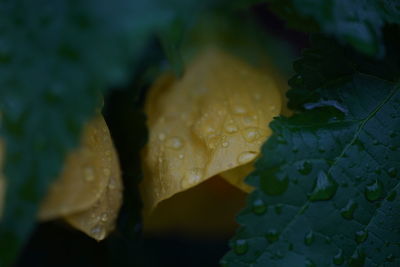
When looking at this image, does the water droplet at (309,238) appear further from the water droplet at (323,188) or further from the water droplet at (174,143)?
the water droplet at (174,143)

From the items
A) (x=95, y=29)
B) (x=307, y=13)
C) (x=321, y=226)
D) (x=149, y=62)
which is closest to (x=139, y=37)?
(x=95, y=29)

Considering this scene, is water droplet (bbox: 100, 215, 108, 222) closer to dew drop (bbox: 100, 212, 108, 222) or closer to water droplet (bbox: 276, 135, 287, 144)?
dew drop (bbox: 100, 212, 108, 222)

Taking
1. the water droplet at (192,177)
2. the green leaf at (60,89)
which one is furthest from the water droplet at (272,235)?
the green leaf at (60,89)

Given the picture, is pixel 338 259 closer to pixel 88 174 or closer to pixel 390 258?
pixel 390 258

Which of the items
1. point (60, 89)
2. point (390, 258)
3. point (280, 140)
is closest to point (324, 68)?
point (280, 140)

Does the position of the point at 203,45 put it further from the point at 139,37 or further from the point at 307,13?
the point at 139,37

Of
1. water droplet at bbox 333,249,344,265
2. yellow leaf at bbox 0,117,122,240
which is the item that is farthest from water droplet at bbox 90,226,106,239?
water droplet at bbox 333,249,344,265

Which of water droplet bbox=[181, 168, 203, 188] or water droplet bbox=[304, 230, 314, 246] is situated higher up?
water droplet bbox=[181, 168, 203, 188]
